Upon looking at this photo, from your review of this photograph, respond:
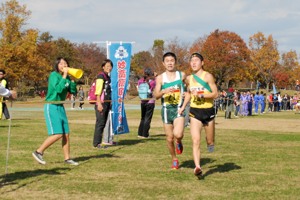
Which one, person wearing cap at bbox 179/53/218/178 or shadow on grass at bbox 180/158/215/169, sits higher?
person wearing cap at bbox 179/53/218/178

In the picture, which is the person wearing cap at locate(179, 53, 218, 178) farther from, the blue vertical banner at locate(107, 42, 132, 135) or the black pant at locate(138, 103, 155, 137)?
the black pant at locate(138, 103, 155, 137)

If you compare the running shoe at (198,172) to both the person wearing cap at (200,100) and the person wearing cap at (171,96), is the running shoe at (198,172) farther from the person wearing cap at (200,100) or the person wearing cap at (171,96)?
the person wearing cap at (171,96)

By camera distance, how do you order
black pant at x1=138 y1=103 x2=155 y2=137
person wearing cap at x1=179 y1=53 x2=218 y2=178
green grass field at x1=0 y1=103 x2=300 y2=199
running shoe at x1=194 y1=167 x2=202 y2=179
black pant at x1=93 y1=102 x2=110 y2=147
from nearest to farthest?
green grass field at x1=0 y1=103 x2=300 y2=199
running shoe at x1=194 y1=167 x2=202 y2=179
person wearing cap at x1=179 y1=53 x2=218 y2=178
black pant at x1=93 y1=102 x2=110 y2=147
black pant at x1=138 y1=103 x2=155 y2=137

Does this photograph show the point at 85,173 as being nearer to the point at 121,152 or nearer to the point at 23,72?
the point at 121,152

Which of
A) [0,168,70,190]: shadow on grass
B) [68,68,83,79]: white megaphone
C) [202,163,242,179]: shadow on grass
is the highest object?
[68,68,83,79]: white megaphone

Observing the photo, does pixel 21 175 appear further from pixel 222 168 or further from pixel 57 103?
pixel 222 168

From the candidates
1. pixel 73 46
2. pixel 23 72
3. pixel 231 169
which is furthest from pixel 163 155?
pixel 73 46

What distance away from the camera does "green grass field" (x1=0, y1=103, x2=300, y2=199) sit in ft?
21.5

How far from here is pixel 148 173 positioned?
8.14 metres

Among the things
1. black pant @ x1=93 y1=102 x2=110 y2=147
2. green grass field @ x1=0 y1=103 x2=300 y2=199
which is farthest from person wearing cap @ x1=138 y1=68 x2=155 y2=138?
black pant @ x1=93 y1=102 x2=110 y2=147

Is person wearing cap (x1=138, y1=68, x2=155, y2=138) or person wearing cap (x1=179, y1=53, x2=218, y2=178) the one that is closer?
person wearing cap (x1=179, y1=53, x2=218, y2=178)

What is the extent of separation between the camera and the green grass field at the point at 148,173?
656cm

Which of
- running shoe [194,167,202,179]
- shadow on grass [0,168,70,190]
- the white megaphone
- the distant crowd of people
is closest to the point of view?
shadow on grass [0,168,70,190]

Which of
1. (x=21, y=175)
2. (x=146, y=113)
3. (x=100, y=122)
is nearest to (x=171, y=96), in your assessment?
(x=21, y=175)
